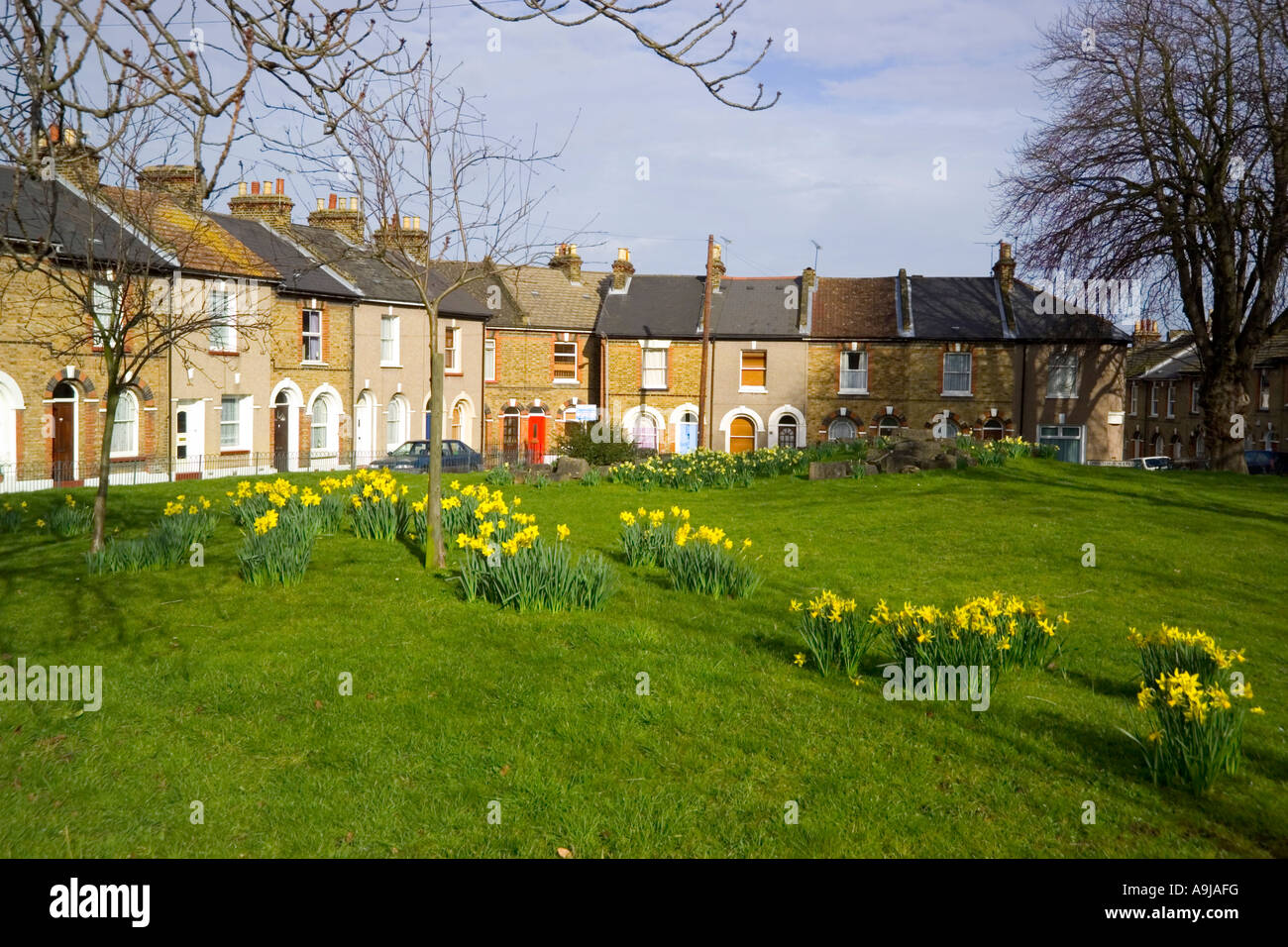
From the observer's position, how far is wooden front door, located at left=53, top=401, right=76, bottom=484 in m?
26.2

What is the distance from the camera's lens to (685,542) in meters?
10.3

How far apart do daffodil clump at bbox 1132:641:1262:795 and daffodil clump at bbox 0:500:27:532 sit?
14334 mm

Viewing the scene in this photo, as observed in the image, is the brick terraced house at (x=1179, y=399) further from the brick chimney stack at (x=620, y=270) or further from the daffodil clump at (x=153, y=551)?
the daffodil clump at (x=153, y=551)

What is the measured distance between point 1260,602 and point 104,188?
13.5 m

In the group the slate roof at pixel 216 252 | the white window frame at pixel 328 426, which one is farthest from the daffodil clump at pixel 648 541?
the white window frame at pixel 328 426

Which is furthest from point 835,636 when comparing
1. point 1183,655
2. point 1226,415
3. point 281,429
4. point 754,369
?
point 754,369

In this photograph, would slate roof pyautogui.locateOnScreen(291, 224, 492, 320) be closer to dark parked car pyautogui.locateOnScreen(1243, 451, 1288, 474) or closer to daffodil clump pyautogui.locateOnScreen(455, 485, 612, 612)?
daffodil clump pyautogui.locateOnScreen(455, 485, 612, 612)

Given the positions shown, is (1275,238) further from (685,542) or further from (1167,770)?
(1167,770)

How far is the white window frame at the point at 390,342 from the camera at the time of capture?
37.4m

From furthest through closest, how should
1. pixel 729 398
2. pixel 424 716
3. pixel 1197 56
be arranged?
pixel 729 398
pixel 1197 56
pixel 424 716

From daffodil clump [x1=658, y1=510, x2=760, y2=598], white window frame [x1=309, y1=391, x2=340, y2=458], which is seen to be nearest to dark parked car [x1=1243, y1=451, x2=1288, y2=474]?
white window frame [x1=309, y1=391, x2=340, y2=458]

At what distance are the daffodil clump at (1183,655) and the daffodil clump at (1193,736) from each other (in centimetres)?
64

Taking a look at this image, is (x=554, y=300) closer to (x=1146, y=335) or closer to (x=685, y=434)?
(x=685, y=434)
